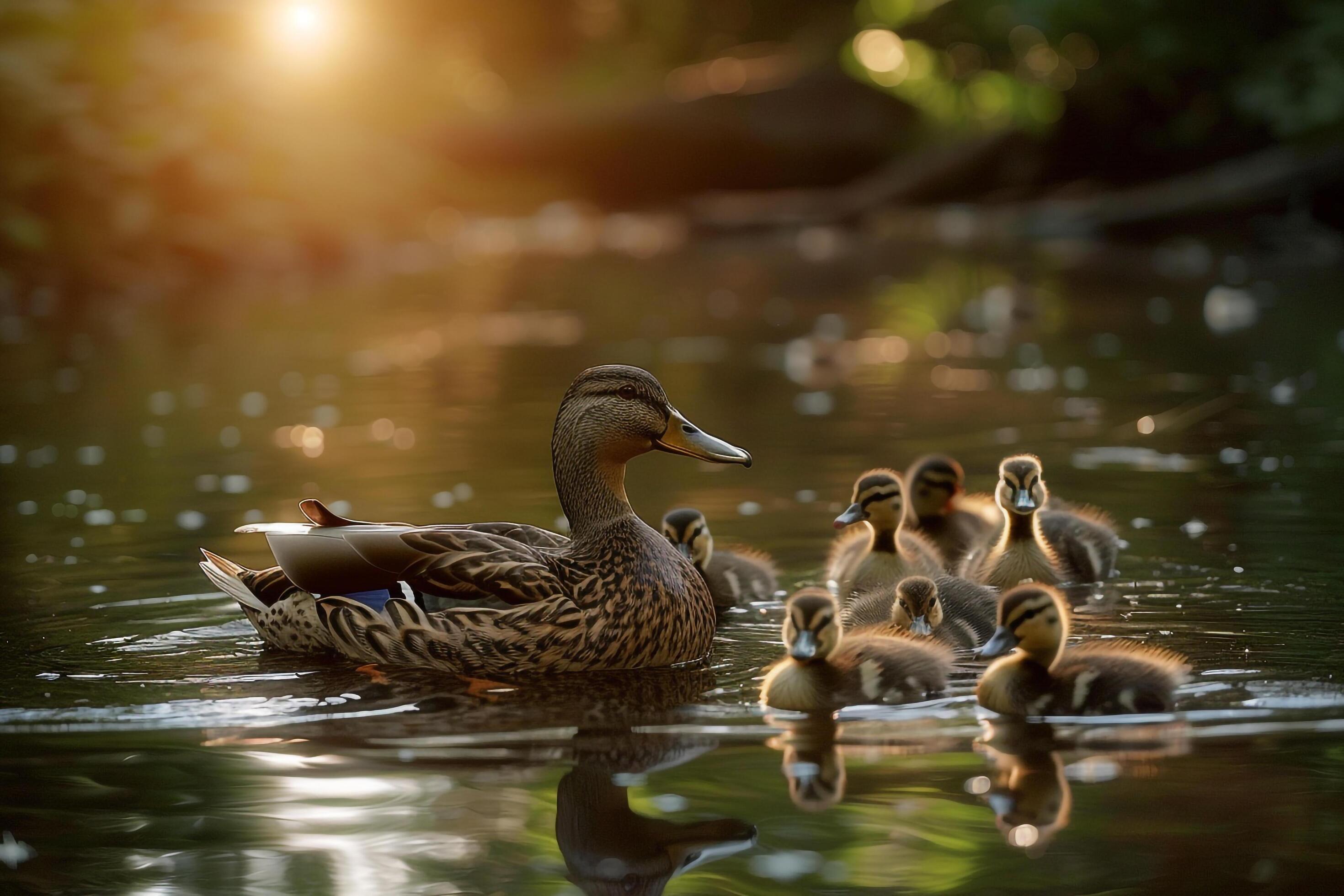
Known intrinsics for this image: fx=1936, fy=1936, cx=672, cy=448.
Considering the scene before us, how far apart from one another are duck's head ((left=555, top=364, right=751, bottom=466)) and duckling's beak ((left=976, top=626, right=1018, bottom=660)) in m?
1.08

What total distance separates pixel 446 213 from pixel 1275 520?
30.6 m

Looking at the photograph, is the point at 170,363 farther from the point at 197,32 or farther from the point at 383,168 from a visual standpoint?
the point at 383,168

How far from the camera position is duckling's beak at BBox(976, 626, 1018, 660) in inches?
205

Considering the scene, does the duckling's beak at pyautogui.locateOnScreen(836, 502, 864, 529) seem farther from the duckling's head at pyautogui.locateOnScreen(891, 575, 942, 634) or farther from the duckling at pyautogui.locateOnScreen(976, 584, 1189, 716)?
the duckling at pyautogui.locateOnScreen(976, 584, 1189, 716)

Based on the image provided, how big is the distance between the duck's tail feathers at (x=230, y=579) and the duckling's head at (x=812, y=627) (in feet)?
5.89

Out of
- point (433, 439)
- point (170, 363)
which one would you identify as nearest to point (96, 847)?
point (433, 439)

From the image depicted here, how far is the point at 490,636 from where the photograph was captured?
221 inches

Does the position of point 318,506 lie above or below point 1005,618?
above

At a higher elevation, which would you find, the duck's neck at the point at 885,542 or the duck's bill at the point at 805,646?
the duck's neck at the point at 885,542

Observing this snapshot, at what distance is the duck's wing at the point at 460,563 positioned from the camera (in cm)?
566

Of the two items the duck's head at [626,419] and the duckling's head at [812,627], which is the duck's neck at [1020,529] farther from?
the duckling's head at [812,627]

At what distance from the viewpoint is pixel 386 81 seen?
39625 millimetres

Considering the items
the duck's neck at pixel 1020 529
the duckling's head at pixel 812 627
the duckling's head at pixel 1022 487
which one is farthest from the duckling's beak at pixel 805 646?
the duck's neck at pixel 1020 529

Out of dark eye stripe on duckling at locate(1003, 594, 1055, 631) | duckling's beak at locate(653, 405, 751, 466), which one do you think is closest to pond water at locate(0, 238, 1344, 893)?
dark eye stripe on duckling at locate(1003, 594, 1055, 631)
